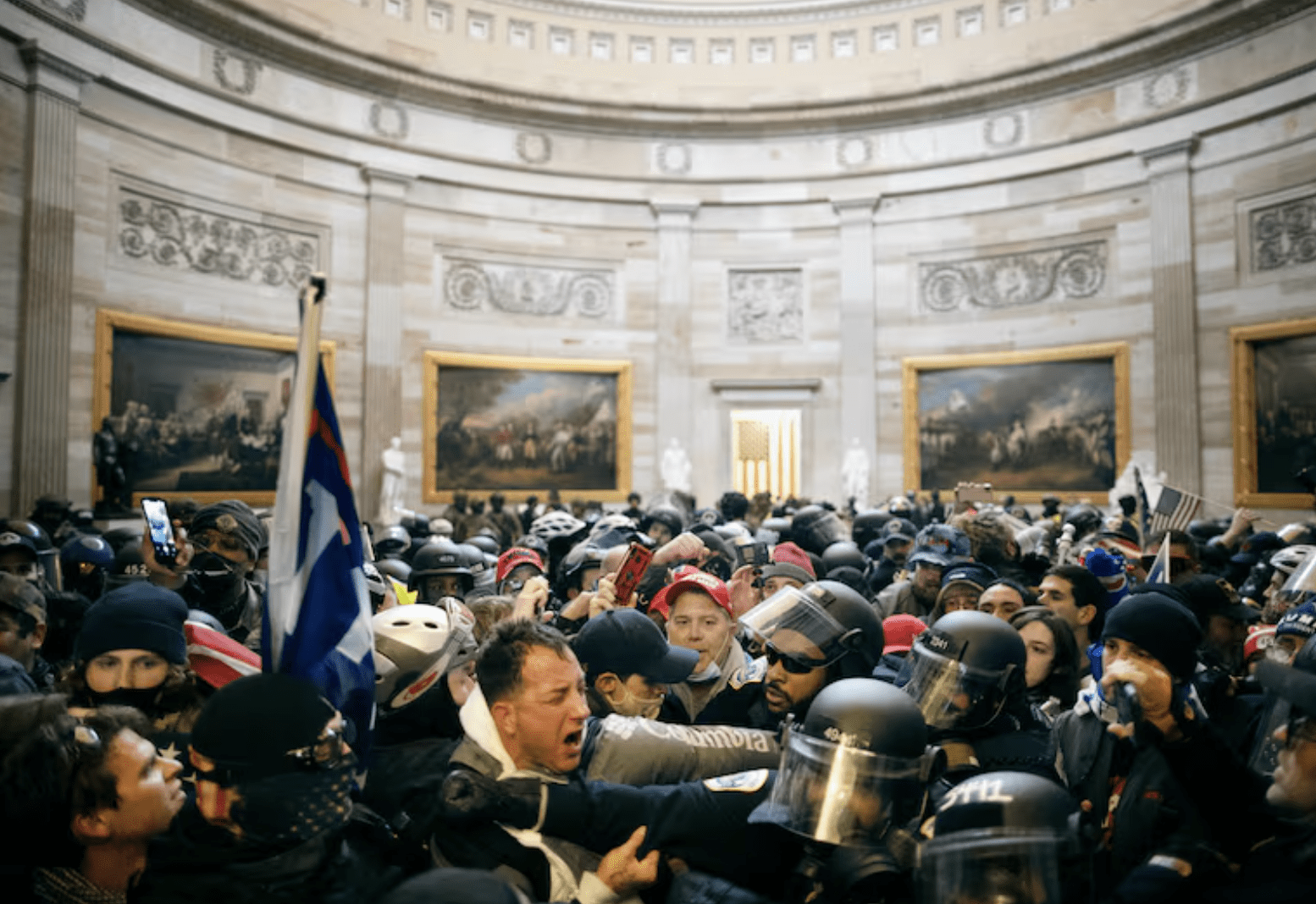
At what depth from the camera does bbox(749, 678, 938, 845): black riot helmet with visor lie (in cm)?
287

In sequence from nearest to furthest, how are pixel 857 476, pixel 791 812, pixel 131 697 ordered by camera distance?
pixel 791 812
pixel 131 697
pixel 857 476

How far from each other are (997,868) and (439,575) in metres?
5.02

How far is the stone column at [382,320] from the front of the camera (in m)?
21.0

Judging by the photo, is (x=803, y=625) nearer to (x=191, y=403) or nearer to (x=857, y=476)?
(x=191, y=403)

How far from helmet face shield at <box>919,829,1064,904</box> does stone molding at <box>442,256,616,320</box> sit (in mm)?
21322

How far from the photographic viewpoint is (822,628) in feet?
13.4

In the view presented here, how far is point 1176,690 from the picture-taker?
10.3 feet

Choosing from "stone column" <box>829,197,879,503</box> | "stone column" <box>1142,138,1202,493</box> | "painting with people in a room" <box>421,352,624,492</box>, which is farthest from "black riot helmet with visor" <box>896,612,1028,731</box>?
"stone column" <box>829,197,879,503</box>

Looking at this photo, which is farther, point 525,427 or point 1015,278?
point 525,427

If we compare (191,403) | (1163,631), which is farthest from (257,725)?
(191,403)

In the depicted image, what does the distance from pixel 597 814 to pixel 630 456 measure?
20.8 meters

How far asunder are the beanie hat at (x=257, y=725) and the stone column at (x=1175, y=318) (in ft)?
65.6

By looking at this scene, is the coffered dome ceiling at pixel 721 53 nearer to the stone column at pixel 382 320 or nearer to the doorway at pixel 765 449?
the stone column at pixel 382 320

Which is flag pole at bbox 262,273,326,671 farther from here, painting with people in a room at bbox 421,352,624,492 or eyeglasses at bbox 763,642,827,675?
painting with people in a room at bbox 421,352,624,492
